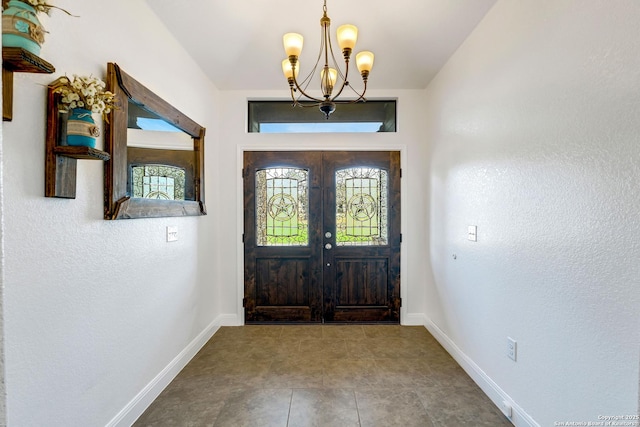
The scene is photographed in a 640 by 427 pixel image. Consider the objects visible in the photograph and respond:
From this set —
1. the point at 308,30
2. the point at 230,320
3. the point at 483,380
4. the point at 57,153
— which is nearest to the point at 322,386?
the point at 483,380

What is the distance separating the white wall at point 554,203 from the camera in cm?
129

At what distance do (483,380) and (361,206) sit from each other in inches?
77.8

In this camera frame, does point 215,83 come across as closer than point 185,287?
No

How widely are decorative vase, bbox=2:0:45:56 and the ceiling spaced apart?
1.26 m

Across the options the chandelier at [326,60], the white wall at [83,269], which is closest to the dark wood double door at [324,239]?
the white wall at [83,269]

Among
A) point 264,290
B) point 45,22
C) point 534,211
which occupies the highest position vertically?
point 45,22

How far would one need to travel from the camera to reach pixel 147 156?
83.4 inches

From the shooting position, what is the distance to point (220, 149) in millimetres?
3516

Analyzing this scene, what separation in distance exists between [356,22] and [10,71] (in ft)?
7.76

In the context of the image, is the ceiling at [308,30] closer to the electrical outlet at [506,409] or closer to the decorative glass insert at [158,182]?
the decorative glass insert at [158,182]

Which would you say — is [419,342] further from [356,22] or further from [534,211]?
[356,22]

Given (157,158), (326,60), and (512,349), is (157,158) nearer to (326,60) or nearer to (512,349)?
(326,60)

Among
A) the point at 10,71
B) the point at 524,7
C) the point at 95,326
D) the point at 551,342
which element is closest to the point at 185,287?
the point at 95,326

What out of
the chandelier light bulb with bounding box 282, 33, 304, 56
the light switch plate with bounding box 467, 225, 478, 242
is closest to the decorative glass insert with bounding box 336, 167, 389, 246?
the light switch plate with bounding box 467, 225, 478, 242
